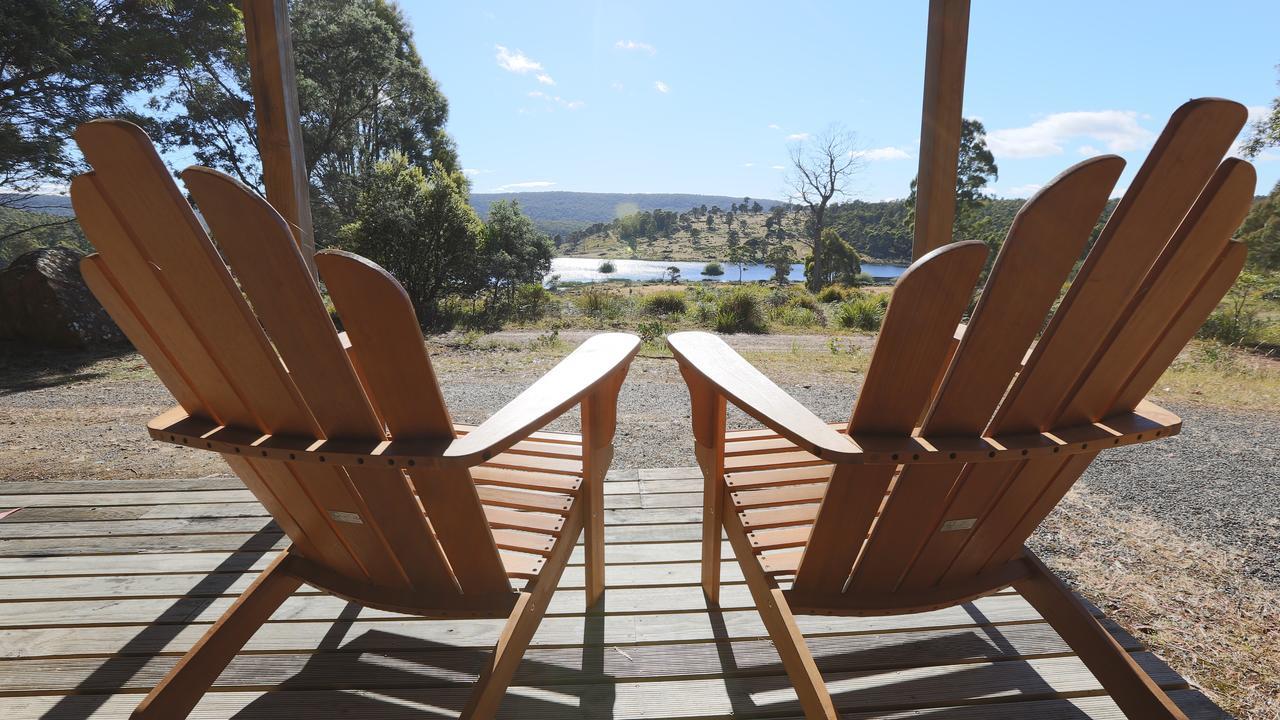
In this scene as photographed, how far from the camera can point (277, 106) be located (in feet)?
6.56

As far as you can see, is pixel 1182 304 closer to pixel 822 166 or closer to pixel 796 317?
pixel 796 317

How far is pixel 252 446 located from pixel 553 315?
977cm

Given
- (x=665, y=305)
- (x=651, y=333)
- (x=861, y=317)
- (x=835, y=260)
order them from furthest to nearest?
(x=835, y=260) < (x=665, y=305) < (x=861, y=317) < (x=651, y=333)

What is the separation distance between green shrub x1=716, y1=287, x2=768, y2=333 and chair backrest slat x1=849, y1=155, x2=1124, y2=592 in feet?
26.4

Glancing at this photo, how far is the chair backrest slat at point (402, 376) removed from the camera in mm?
729

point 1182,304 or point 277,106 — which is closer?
point 1182,304

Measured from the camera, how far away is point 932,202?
2035 millimetres

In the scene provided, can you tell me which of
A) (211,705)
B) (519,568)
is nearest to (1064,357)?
(519,568)

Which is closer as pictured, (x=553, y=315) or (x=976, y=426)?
(x=976, y=426)

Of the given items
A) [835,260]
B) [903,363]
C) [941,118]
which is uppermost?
[941,118]

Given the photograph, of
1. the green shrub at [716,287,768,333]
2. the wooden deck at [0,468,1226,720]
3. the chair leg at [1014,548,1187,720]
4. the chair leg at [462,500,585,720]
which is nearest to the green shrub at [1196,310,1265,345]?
the green shrub at [716,287,768,333]

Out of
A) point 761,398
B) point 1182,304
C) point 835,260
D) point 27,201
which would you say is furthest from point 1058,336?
point 835,260

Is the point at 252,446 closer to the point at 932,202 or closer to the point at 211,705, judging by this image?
the point at 211,705

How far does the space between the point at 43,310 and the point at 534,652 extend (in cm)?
733
